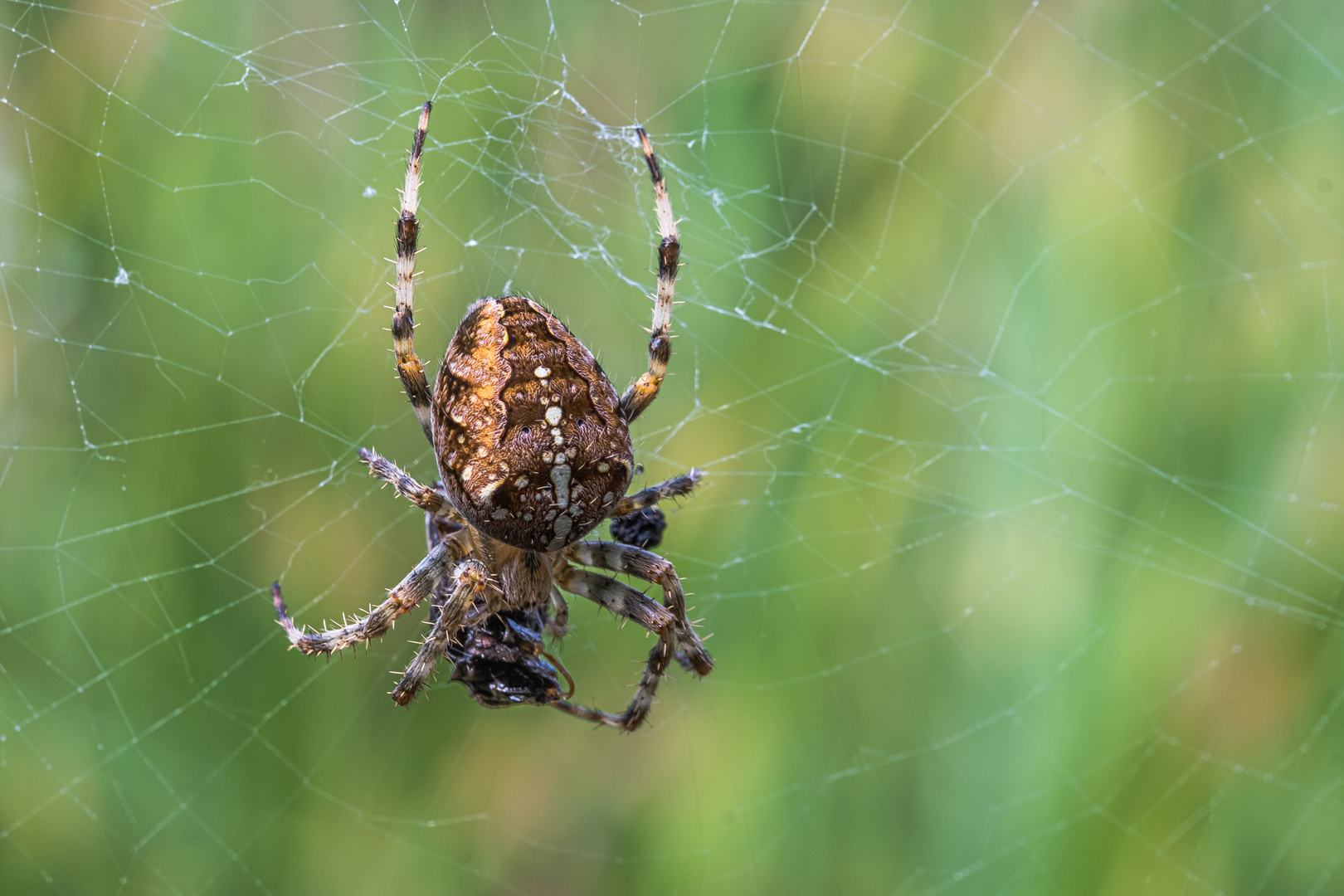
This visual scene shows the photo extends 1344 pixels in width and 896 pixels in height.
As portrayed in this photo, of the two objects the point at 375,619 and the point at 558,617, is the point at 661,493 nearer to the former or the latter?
the point at 558,617

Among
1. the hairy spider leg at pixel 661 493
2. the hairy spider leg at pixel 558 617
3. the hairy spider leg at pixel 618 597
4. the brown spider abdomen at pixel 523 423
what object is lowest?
the hairy spider leg at pixel 558 617

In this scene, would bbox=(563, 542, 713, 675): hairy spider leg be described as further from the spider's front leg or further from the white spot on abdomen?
the spider's front leg

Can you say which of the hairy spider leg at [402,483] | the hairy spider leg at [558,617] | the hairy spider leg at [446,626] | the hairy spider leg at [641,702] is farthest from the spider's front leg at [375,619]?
the hairy spider leg at [641,702]

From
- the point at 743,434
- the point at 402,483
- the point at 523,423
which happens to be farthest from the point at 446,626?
the point at 743,434

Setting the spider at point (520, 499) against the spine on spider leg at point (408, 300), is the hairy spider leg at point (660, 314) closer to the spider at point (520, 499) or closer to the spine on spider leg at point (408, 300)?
the spider at point (520, 499)

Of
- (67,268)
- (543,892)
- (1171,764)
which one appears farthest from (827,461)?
(67,268)

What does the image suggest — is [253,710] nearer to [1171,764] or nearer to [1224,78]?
[1171,764]
